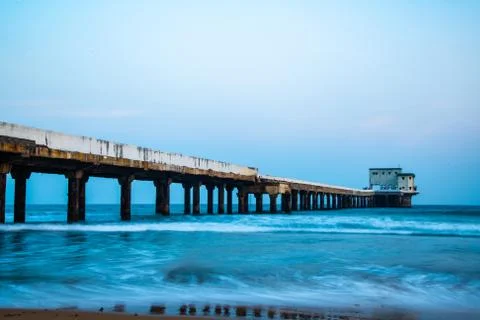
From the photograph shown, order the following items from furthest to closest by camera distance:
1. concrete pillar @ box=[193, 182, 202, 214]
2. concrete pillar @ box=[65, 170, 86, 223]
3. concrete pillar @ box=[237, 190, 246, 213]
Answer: concrete pillar @ box=[237, 190, 246, 213] < concrete pillar @ box=[193, 182, 202, 214] < concrete pillar @ box=[65, 170, 86, 223]

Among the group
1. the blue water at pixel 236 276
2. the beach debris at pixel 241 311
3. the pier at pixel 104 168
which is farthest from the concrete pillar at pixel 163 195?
the beach debris at pixel 241 311

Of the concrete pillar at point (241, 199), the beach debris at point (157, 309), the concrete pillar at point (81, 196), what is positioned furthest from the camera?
the concrete pillar at point (241, 199)

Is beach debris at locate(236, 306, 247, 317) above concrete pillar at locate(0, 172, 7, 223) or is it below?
below

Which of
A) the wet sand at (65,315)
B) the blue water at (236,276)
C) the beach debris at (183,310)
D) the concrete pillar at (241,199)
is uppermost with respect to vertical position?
the concrete pillar at (241,199)

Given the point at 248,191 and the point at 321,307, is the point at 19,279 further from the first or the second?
the point at 248,191

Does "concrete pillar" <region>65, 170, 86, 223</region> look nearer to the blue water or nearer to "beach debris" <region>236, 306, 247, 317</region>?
the blue water

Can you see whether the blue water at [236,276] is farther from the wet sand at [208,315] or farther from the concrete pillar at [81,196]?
the concrete pillar at [81,196]

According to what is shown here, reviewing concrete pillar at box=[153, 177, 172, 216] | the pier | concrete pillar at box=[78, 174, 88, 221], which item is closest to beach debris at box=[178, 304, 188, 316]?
the pier

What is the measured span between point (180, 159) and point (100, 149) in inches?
292

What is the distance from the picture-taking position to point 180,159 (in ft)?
96.5

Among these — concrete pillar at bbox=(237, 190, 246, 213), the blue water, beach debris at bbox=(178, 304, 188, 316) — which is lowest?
the blue water

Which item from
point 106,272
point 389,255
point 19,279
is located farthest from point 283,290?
point 389,255

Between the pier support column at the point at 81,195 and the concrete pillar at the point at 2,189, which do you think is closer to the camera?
the concrete pillar at the point at 2,189

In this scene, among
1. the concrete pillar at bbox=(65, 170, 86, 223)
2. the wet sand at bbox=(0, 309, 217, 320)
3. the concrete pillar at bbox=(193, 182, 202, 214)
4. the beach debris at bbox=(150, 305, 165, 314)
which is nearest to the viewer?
the wet sand at bbox=(0, 309, 217, 320)
